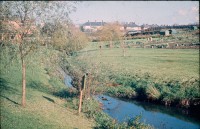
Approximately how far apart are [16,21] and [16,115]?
6.27 meters

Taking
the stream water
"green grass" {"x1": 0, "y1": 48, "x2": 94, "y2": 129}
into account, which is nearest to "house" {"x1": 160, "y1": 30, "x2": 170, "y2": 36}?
the stream water

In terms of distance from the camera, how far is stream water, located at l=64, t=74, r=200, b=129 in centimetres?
2134

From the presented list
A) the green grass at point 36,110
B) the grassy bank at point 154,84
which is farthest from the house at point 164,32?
the green grass at point 36,110

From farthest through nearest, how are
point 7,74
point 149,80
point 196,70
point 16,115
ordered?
1. point 196,70
2. point 149,80
3. point 7,74
4. point 16,115

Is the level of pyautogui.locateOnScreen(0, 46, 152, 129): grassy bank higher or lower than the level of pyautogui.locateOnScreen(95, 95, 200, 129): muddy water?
higher

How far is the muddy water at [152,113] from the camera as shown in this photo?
21344 mm

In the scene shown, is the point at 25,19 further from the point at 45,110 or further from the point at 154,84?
the point at 154,84

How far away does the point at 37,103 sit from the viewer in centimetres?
1998

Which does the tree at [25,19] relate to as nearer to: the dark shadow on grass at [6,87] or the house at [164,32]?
the dark shadow on grass at [6,87]

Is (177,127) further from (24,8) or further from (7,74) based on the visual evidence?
(7,74)

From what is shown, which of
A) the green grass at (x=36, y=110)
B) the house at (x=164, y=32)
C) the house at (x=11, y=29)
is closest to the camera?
the green grass at (x=36, y=110)

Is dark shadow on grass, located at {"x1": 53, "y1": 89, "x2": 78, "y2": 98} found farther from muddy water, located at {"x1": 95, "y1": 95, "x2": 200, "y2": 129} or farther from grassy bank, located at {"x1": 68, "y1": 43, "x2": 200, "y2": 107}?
muddy water, located at {"x1": 95, "y1": 95, "x2": 200, "y2": 129}

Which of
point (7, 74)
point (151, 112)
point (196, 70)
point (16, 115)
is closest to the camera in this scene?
point (16, 115)

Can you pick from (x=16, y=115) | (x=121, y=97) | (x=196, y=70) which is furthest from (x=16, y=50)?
(x=196, y=70)
